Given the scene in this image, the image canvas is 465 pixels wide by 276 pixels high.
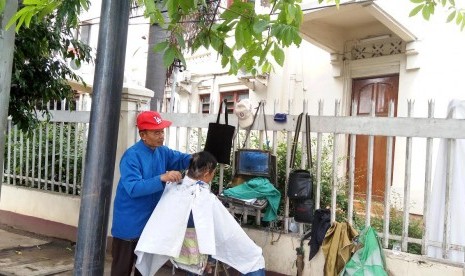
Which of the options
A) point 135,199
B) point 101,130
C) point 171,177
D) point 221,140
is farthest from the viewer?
point 221,140

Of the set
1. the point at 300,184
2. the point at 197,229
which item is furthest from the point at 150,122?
the point at 300,184

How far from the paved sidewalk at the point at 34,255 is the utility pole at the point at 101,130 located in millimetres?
2768

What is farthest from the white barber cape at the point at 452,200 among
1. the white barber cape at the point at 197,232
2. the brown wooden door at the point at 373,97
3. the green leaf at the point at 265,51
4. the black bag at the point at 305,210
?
the brown wooden door at the point at 373,97

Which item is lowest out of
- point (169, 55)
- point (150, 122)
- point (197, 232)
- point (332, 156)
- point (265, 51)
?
point (197, 232)

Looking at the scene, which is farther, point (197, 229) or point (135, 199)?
point (135, 199)

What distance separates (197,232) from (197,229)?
0.02 meters

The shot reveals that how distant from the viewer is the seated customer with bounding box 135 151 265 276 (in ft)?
10.4

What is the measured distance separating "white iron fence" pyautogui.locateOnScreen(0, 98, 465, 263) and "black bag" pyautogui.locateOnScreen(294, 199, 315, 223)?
0.57ft

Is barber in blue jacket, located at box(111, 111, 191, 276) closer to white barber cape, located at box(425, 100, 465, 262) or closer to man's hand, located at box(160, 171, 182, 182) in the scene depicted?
man's hand, located at box(160, 171, 182, 182)

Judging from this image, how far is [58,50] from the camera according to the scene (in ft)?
15.6

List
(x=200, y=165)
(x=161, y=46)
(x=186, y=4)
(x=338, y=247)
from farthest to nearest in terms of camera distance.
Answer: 1. (x=338, y=247)
2. (x=200, y=165)
3. (x=161, y=46)
4. (x=186, y=4)

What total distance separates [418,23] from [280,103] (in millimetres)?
3269

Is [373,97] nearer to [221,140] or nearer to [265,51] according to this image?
[221,140]

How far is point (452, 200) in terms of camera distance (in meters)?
3.46
